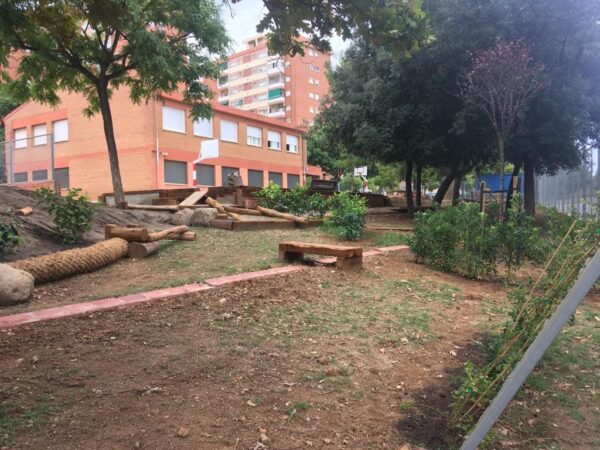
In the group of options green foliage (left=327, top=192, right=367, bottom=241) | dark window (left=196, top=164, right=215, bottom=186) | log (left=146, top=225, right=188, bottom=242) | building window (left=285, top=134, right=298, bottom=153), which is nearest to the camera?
log (left=146, top=225, right=188, bottom=242)

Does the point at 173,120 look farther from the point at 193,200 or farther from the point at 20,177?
the point at 193,200

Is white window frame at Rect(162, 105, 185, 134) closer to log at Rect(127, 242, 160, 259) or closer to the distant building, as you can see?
log at Rect(127, 242, 160, 259)

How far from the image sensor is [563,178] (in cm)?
1608

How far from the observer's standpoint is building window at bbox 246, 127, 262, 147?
3470 cm

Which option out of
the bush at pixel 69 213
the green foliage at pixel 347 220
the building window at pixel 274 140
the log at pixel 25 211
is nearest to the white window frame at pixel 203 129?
the building window at pixel 274 140

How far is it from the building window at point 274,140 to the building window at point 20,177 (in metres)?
22.4

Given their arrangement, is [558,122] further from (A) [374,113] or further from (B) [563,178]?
(A) [374,113]

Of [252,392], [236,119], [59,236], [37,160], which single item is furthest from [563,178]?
[236,119]

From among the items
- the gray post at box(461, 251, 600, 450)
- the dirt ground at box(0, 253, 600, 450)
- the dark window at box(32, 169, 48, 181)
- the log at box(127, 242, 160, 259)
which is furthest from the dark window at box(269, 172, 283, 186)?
the gray post at box(461, 251, 600, 450)

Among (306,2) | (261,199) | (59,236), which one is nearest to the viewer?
(306,2)

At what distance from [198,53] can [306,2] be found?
36.3 feet

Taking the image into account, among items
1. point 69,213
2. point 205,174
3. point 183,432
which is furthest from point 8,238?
point 205,174

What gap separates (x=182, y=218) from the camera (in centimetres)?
962

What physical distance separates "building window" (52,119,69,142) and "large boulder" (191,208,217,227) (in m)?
25.5
